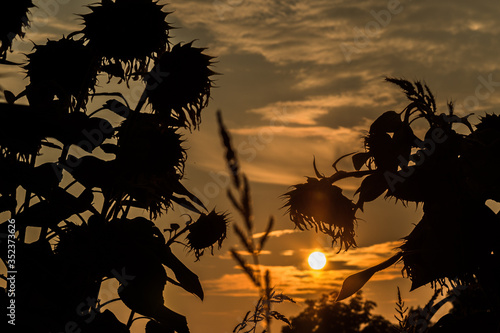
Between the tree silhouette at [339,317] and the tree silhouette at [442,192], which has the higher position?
the tree silhouette at [339,317]

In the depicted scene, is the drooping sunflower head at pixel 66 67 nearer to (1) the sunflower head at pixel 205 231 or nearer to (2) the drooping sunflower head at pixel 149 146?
(2) the drooping sunflower head at pixel 149 146

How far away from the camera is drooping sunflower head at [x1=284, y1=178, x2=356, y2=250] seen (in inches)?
150

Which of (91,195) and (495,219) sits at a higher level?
(91,195)

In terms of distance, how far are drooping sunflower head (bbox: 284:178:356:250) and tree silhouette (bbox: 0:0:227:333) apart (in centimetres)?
74

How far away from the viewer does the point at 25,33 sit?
362 cm

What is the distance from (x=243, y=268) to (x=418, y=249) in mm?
2407

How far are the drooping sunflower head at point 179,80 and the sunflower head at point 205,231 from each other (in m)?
Answer: 0.86

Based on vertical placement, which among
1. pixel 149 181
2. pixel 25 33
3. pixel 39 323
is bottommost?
pixel 39 323

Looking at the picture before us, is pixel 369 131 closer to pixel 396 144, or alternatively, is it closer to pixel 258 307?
pixel 396 144

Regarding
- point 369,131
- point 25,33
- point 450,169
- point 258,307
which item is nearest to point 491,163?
point 450,169

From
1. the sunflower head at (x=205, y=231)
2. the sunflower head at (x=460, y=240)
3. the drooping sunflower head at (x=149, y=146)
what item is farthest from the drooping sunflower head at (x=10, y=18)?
the sunflower head at (x=460, y=240)

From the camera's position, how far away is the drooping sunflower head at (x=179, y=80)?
3.62m

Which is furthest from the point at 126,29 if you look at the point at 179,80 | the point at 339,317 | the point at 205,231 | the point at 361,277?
the point at 339,317

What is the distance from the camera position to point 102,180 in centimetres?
336
